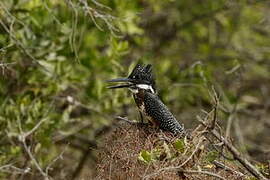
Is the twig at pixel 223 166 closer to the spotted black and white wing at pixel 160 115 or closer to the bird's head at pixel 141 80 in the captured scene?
the spotted black and white wing at pixel 160 115

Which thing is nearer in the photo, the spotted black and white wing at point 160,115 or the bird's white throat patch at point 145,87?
the spotted black and white wing at point 160,115

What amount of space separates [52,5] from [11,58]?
0.60 m

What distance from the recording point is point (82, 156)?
21.9 ft

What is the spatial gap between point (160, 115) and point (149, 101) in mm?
237

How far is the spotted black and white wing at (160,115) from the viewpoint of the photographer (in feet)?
Result: 13.4

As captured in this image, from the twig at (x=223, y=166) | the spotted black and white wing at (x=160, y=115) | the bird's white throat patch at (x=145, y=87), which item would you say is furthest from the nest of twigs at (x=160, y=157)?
the bird's white throat patch at (x=145, y=87)

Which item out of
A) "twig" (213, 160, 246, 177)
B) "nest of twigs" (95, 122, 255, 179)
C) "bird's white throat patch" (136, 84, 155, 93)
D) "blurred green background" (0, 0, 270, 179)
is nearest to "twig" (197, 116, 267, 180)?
"nest of twigs" (95, 122, 255, 179)

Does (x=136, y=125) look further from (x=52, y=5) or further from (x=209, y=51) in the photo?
(x=209, y=51)

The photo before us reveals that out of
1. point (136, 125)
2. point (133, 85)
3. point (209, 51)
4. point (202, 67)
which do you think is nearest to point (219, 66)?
point (209, 51)

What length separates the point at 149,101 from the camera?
4.48 metres

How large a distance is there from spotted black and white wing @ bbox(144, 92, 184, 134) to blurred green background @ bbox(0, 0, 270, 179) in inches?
8.8

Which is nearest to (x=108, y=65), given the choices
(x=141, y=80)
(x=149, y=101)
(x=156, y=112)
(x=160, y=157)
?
(x=141, y=80)

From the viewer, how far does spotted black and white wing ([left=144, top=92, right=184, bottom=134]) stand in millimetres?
4093

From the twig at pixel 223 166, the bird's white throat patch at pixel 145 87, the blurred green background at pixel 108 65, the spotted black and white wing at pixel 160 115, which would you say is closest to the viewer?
the twig at pixel 223 166
